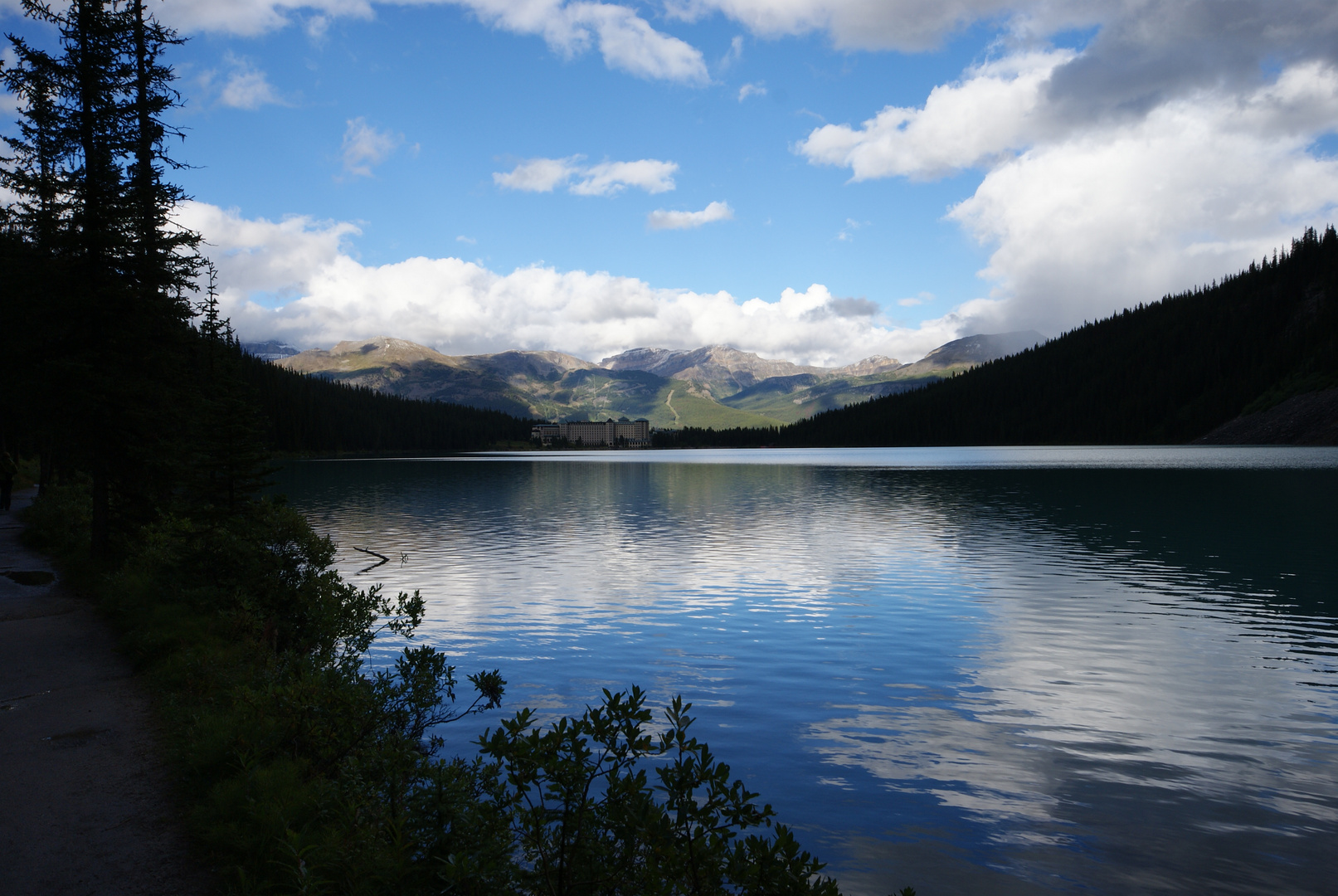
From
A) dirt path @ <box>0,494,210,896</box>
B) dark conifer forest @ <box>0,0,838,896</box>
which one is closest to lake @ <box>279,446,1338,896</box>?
dark conifer forest @ <box>0,0,838,896</box>

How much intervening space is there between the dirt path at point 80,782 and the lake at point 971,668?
19.5ft

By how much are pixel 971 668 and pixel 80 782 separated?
65.4 ft

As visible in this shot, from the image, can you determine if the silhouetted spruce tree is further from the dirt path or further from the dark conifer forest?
the dirt path

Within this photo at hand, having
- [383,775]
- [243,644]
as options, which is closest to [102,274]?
[243,644]

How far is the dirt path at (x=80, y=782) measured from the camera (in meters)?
8.84

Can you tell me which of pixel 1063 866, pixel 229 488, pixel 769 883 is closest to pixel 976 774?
pixel 1063 866

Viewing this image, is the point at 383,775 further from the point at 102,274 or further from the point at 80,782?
the point at 102,274

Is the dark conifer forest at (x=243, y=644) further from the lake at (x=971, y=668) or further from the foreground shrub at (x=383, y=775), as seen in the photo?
the lake at (x=971, y=668)

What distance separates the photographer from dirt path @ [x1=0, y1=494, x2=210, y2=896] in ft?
29.0

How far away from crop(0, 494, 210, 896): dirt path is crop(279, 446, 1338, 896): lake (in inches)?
234

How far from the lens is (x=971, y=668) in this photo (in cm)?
2066

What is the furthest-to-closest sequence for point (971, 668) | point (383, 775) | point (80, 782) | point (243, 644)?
point (971, 668) → point (243, 644) → point (80, 782) → point (383, 775)

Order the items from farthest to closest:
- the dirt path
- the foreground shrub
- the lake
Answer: the lake, the dirt path, the foreground shrub

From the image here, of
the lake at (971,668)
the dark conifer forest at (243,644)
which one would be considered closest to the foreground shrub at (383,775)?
the dark conifer forest at (243,644)
